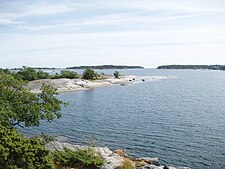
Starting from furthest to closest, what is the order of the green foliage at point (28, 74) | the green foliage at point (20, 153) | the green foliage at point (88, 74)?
1. the green foliage at point (88, 74)
2. the green foliage at point (28, 74)
3. the green foliage at point (20, 153)

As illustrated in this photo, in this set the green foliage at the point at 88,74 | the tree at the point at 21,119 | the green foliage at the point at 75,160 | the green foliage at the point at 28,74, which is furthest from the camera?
the green foliage at the point at 88,74

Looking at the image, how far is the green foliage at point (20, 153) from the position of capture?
1509 cm

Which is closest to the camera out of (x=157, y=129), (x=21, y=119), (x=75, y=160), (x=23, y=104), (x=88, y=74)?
(x=75, y=160)

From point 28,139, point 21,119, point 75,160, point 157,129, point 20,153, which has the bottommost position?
point 157,129

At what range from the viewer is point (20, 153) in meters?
15.8

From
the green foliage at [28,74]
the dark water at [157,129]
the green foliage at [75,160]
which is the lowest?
the dark water at [157,129]

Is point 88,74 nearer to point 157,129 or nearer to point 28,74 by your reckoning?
point 28,74

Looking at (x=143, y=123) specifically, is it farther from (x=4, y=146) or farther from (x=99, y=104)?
(x=4, y=146)

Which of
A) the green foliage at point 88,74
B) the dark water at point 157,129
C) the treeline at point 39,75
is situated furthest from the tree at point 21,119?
the green foliage at point 88,74

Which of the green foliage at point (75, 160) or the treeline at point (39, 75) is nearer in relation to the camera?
the green foliage at point (75, 160)

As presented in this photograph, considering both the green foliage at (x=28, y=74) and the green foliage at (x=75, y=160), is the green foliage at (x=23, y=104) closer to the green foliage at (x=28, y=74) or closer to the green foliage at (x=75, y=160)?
the green foliage at (x=75, y=160)

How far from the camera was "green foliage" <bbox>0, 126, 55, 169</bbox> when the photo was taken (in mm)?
15094

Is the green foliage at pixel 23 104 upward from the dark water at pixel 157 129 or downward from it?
upward

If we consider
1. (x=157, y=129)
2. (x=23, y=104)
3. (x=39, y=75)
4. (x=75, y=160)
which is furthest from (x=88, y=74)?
(x=75, y=160)
